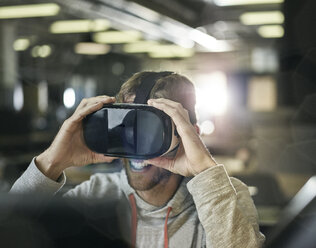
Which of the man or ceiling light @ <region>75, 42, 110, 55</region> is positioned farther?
ceiling light @ <region>75, 42, 110, 55</region>

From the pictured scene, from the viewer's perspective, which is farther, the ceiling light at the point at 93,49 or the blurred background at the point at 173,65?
the ceiling light at the point at 93,49

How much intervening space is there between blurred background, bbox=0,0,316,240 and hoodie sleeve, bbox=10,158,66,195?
7 cm

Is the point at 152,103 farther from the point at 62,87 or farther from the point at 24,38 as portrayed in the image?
the point at 24,38

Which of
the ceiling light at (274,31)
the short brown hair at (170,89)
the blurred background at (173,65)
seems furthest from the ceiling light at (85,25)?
the short brown hair at (170,89)

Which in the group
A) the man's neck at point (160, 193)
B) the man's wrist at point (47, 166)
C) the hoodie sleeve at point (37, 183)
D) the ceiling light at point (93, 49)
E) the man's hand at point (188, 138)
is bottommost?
the man's neck at point (160, 193)

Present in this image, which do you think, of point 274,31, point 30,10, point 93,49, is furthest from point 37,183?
point 274,31

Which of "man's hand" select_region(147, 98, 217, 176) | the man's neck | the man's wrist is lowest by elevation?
the man's neck

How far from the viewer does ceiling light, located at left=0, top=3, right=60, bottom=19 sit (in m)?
2.36

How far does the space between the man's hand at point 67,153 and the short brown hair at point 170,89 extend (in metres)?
0.08

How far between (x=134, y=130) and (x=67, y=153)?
17 centimetres

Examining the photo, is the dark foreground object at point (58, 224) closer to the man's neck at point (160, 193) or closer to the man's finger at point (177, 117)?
the man's neck at point (160, 193)

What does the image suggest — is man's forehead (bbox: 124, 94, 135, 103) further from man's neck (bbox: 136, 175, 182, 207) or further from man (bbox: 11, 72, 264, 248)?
man's neck (bbox: 136, 175, 182, 207)

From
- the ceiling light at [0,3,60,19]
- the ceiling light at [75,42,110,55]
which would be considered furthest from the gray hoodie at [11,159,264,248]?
the ceiling light at [0,3,60,19]

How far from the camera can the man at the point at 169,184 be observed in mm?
858
